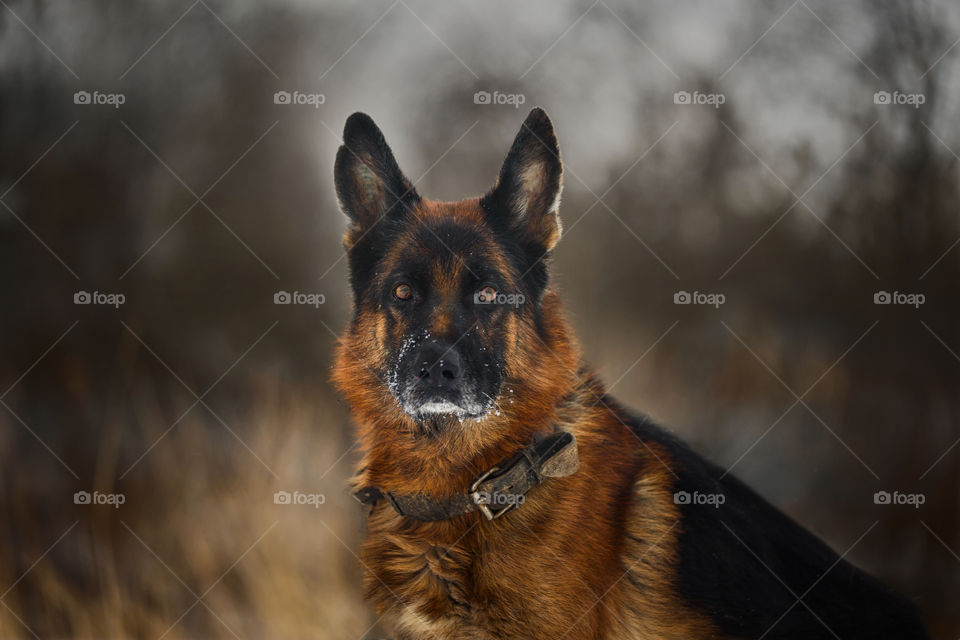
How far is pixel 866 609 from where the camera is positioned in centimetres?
167

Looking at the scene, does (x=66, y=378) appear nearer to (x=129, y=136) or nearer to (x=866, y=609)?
(x=129, y=136)

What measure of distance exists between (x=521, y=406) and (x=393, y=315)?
0.38 m

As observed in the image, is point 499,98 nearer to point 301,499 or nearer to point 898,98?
point 898,98

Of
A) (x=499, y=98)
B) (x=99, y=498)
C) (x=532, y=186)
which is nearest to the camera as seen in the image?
(x=532, y=186)

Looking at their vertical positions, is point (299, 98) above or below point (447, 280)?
above

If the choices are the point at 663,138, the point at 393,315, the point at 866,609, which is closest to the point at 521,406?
the point at 393,315

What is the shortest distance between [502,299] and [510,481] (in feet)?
1.41

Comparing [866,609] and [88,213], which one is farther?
[88,213]

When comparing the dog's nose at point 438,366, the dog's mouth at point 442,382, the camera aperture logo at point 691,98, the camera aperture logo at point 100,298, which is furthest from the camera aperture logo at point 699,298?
the camera aperture logo at point 100,298

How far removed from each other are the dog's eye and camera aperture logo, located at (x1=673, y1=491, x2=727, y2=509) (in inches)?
26.7

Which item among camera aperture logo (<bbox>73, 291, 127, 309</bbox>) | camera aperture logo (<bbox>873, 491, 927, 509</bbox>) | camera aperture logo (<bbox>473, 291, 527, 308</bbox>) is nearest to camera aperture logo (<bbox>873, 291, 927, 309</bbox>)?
camera aperture logo (<bbox>873, 491, 927, 509</bbox>)

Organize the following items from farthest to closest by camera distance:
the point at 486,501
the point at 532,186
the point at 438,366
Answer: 1. the point at 532,186
2. the point at 486,501
3. the point at 438,366

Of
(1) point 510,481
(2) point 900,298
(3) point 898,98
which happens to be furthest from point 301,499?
(3) point 898,98

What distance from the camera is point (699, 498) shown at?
170cm
